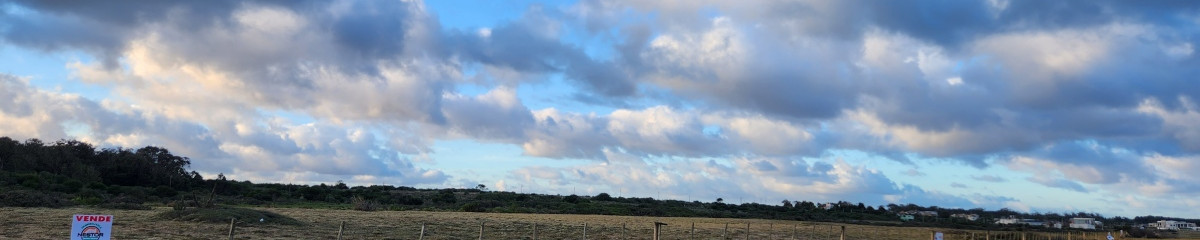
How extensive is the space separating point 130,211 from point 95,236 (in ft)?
123

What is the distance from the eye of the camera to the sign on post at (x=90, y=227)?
1644 cm

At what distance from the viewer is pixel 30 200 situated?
52.3 metres

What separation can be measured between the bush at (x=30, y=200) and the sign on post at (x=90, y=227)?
41.1 metres

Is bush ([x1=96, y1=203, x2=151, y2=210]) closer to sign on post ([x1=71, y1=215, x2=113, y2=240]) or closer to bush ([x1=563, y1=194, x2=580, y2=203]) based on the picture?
sign on post ([x1=71, y1=215, x2=113, y2=240])

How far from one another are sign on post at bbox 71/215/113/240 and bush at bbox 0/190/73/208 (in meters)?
41.1

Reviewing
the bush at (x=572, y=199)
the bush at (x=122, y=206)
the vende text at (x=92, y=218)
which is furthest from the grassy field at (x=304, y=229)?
the bush at (x=572, y=199)

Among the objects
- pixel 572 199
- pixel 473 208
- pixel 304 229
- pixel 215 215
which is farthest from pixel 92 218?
pixel 572 199

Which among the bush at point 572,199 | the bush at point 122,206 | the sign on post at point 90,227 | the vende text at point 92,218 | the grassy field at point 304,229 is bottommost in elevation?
the grassy field at point 304,229

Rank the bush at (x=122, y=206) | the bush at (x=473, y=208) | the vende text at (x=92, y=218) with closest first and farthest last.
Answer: the vende text at (x=92, y=218) → the bush at (x=122, y=206) → the bush at (x=473, y=208)

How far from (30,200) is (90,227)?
43408 millimetres

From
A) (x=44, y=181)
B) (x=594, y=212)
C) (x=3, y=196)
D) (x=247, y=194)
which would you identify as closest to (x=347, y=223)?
(x=3, y=196)

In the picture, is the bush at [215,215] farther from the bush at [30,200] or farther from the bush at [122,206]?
the bush at [30,200]

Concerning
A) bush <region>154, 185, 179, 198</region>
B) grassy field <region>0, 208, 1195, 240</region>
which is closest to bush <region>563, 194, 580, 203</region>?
bush <region>154, 185, 179, 198</region>

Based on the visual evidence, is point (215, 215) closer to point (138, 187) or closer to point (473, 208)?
point (138, 187)
